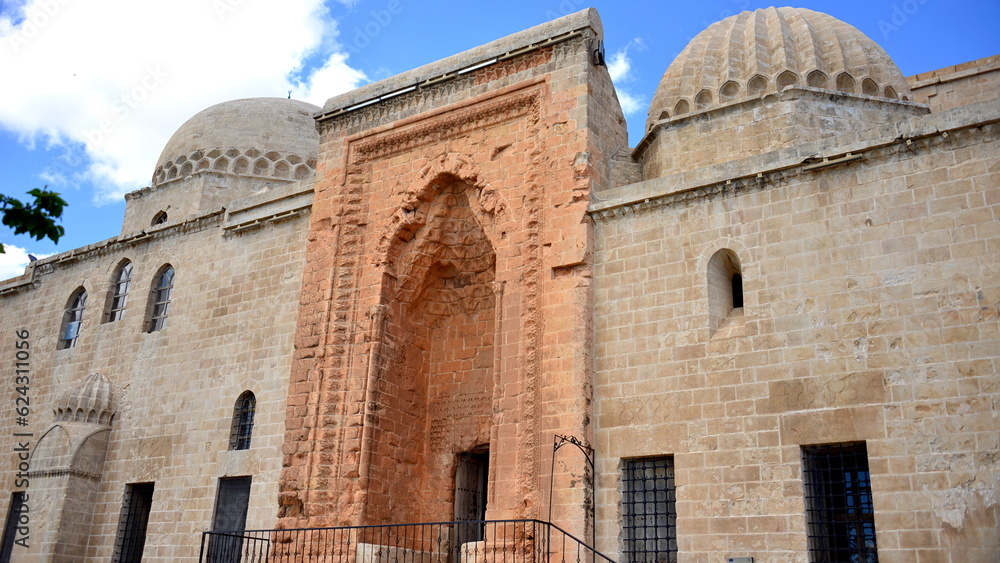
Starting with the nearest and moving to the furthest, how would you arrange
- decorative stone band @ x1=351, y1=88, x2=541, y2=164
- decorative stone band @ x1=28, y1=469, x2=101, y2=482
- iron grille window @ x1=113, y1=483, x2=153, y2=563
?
1. decorative stone band @ x1=351, y1=88, x2=541, y2=164
2. iron grille window @ x1=113, y1=483, x2=153, y2=563
3. decorative stone band @ x1=28, y1=469, x2=101, y2=482

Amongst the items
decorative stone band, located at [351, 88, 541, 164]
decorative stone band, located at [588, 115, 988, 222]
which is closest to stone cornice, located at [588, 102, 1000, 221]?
decorative stone band, located at [588, 115, 988, 222]

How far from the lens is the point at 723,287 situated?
9.17m

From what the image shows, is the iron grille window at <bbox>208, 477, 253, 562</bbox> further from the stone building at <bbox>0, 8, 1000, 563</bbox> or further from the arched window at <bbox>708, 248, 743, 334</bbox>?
the arched window at <bbox>708, 248, 743, 334</bbox>

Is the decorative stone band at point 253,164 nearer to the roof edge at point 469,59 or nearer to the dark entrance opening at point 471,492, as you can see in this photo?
the roof edge at point 469,59

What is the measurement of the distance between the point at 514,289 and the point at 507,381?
1114mm

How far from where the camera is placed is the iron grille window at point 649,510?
8648mm

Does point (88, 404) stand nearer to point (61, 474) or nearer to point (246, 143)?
point (61, 474)

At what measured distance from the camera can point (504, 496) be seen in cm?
928

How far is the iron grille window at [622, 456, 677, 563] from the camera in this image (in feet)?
28.4

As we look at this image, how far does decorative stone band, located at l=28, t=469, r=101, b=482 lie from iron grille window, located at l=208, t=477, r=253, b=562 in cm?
259

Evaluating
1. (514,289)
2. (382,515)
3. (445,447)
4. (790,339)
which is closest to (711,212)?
(790,339)

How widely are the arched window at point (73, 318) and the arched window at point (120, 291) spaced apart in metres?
0.67

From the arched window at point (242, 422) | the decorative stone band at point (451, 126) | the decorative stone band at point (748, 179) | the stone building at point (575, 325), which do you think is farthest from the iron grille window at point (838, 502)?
the arched window at point (242, 422)

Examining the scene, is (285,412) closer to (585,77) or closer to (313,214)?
(313,214)
